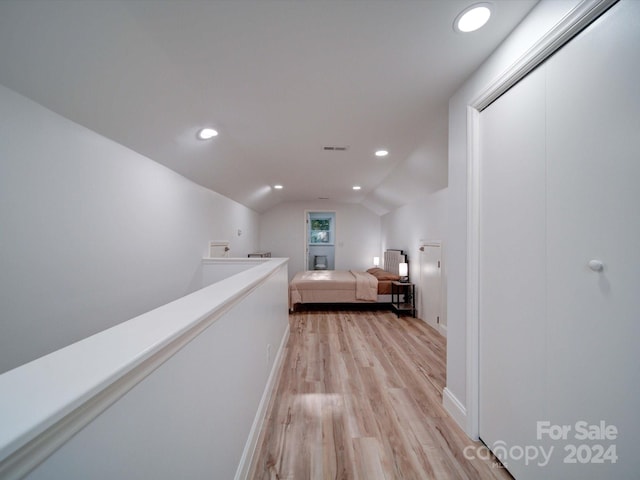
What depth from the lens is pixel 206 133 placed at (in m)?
2.17

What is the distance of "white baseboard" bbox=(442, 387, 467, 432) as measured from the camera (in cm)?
158

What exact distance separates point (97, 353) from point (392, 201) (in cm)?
500

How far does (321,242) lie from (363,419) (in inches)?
276

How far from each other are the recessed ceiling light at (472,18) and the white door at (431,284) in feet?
8.66

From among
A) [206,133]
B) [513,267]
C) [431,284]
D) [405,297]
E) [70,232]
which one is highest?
[206,133]

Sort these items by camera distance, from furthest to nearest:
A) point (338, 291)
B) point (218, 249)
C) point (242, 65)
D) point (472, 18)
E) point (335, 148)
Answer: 1. point (338, 291)
2. point (218, 249)
3. point (335, 148)
4. point (242, 65)
5. point (472, 18)

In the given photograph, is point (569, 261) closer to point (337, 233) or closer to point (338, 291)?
point (338, 291)

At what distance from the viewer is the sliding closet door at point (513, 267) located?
3.68 ft

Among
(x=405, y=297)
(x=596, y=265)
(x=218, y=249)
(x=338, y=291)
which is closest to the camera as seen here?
(x=596, y=265)

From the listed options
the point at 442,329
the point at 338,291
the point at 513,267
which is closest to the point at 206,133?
the point at 513,267

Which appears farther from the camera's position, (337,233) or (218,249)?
(337,233)

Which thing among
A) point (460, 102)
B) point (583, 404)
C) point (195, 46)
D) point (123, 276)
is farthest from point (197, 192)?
point (583, 404)

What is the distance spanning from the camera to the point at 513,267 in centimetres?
125

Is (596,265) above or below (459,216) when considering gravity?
below
